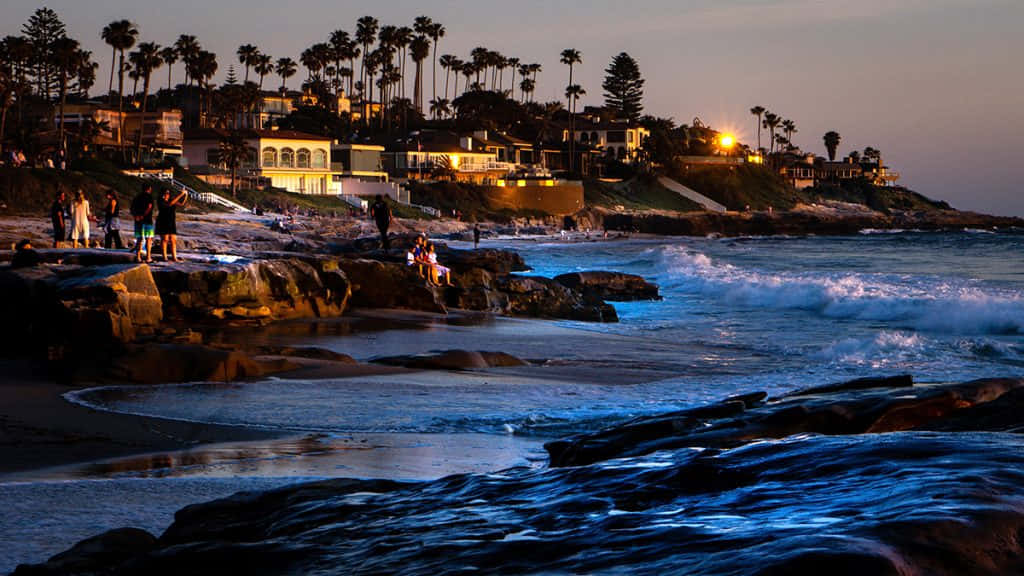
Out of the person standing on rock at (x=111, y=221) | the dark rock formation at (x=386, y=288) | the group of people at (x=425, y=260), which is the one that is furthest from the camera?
the group of people at (x=425, y=260)

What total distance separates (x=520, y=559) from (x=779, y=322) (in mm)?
23867

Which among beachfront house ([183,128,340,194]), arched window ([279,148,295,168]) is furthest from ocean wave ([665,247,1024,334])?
arched window ([279,148,295,168])

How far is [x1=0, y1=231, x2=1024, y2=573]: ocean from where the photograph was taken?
25.6ft

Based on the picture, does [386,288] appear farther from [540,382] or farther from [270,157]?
[270,157]

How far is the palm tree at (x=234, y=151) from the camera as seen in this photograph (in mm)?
83062

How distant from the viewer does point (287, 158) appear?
97250 millimetres

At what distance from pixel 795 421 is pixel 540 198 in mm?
110998

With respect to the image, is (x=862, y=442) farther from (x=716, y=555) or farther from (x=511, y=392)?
(x=511, y=392)

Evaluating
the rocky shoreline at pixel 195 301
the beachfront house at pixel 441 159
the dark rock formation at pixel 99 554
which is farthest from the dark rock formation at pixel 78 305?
the beachfront house at pixel 441 159

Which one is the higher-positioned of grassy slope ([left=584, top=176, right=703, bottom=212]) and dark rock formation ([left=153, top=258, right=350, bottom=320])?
grassy slope ([left=584, top=176, right=703, bottom=212])

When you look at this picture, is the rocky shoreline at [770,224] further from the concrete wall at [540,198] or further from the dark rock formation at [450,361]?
the dark rock formation at [450,361]

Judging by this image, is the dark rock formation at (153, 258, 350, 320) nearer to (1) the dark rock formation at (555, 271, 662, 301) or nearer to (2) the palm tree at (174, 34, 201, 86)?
(1) the dark rock formation at (555, 271, 662, 301)

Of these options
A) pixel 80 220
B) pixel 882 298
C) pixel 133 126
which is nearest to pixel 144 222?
pixel 80 220

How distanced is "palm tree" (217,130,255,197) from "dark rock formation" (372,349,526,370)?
6826 cm
